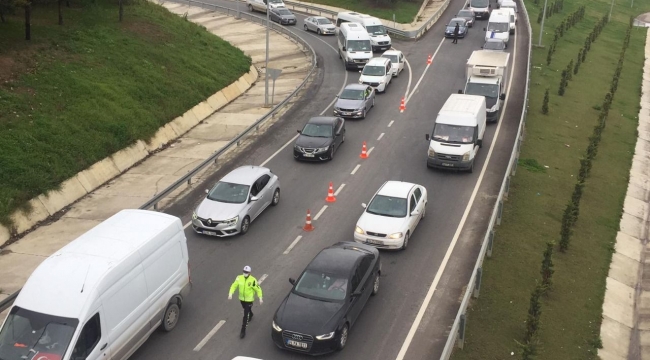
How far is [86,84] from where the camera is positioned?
29766 millimetres

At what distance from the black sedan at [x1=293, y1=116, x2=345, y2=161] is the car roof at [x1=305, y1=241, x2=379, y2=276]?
10.5m

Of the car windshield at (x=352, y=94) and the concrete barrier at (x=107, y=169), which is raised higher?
A: the car windshield at (x=352, y=94)

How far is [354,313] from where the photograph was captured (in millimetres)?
15430

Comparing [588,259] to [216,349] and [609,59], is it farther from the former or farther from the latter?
[609,59]

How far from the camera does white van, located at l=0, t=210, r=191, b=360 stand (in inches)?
501

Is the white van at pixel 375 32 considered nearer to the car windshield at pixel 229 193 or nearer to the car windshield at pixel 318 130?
the car windshield at pixel 318 130

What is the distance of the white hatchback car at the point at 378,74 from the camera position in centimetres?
3744

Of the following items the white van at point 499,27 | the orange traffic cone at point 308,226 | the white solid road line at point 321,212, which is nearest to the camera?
the orange traffic cone at point 308,226

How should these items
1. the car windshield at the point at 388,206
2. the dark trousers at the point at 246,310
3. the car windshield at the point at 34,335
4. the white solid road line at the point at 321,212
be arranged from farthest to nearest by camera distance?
the white solid road line at the point at 321,212
the car windshield at the point at 388,206
the dark trousers at the point at 246,310
the car windshield at the point at 34,335

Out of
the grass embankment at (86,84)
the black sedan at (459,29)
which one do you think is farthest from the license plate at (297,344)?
the black sedan at (459,29)

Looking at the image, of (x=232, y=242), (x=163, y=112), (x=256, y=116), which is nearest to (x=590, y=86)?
(x=256, y=116)

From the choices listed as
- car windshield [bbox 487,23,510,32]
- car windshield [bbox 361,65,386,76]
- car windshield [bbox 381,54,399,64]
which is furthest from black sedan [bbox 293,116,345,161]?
car windshield [bbox 487,23,510,32]

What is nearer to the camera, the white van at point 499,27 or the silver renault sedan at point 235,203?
the silver renault sedan at point 235,203

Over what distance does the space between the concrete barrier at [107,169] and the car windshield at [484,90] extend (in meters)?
13.5
